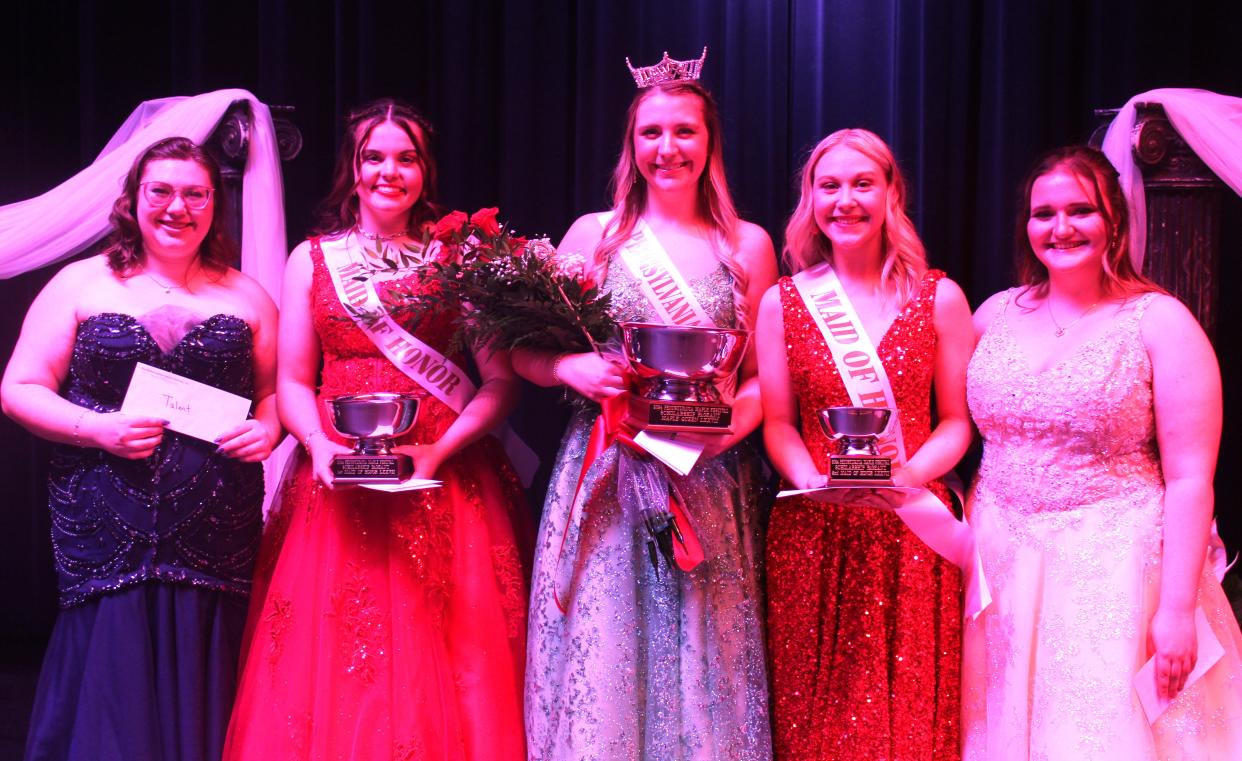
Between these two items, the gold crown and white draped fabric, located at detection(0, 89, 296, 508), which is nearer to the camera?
the gold crown

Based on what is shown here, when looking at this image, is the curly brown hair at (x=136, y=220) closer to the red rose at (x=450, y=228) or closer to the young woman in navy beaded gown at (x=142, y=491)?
the young woman in navy beaded gown at (x=142, y=491)

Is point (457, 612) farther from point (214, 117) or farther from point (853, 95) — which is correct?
point (853, 95)

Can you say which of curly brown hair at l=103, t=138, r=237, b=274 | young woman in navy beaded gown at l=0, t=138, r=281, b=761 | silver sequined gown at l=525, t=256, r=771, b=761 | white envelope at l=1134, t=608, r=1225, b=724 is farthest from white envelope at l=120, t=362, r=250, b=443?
white envelope at l=1134, t=608, r=1225, b=724

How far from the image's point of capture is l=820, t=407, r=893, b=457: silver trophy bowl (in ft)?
6.75

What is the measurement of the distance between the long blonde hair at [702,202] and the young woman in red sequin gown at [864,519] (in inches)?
4.9

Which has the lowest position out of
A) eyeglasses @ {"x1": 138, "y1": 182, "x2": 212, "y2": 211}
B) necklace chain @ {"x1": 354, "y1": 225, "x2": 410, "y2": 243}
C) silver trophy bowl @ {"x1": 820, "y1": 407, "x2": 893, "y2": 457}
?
silver trophy bowl @ {"x1": 820, "y1": 407, "x2": 893, "y2": 457}

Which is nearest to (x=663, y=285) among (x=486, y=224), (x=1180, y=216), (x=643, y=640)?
(x=486, y=224)

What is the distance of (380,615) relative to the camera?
2.28m

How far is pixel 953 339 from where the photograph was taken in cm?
231

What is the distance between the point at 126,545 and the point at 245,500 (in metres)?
0.25

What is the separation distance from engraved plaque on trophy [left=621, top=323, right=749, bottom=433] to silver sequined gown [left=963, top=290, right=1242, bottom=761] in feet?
1.89

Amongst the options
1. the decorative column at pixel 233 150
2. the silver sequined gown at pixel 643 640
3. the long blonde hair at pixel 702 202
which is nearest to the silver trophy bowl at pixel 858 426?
the silver sequined gown at pixel 643 640

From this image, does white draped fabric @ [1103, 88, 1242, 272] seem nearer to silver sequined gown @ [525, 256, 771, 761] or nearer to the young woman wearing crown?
the young woman wearing crown

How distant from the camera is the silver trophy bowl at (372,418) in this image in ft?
7.11
